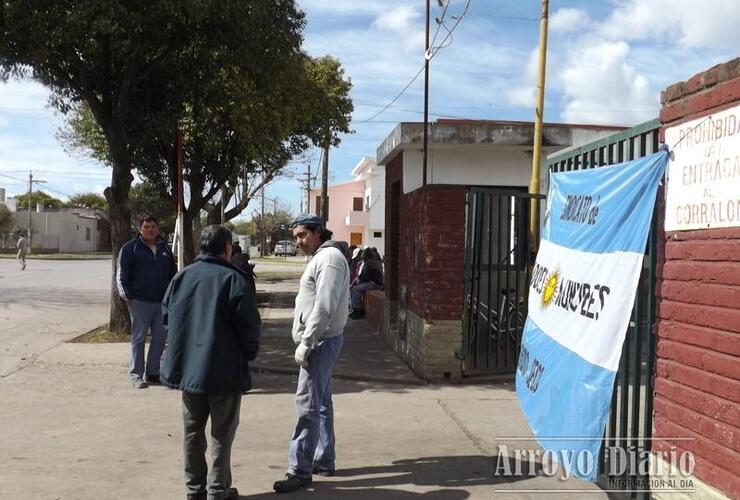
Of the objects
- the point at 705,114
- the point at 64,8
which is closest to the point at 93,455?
the point at 705,114

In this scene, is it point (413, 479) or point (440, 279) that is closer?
point (413, 479)

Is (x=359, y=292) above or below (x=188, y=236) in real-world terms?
below

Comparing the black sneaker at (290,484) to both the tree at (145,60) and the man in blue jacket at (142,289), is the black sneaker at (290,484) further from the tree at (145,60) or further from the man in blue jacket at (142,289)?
the tree at (145,60)

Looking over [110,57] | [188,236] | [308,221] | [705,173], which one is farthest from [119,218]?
[188,236]

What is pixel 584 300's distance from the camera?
4.28m

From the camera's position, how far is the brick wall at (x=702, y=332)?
3.24m

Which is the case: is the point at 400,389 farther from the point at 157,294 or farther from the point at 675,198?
the point at 675,198

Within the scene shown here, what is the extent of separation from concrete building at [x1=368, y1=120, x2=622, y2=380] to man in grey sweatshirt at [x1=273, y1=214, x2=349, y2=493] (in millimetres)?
3292

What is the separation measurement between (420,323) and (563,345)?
4230 millimetres

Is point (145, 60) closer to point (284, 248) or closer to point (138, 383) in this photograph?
point (138, 383)

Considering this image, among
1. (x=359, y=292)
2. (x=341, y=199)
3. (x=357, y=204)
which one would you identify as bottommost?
(x=359, y=292)

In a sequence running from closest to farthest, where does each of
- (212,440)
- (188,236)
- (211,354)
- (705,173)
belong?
(705,173) < (211,354) < (212,440) < (188,236)

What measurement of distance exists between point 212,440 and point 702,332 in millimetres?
2854

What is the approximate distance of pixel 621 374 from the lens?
14.7 feet
